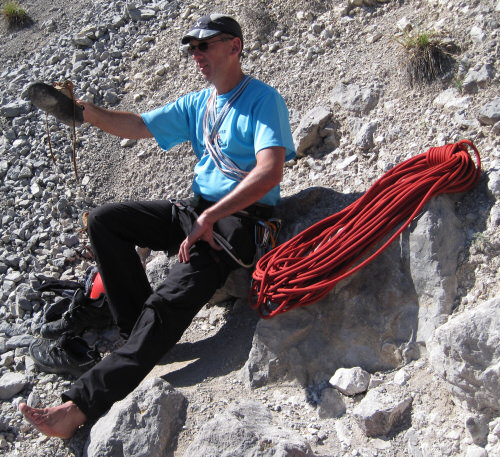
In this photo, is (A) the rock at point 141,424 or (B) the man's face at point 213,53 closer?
(A) the rock at point 141,424

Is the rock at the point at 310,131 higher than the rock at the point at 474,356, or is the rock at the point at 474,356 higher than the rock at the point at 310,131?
the rock at the point at 310,131

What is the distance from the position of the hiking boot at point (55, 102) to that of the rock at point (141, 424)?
1786 millimetres

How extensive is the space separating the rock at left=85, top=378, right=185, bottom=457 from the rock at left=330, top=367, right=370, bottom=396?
0.75m

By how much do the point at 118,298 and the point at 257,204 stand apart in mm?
954

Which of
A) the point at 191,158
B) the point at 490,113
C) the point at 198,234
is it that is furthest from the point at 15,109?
the point at 490,113

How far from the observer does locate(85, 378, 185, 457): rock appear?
253cm

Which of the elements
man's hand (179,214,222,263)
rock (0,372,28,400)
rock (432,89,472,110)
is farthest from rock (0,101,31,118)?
rock (432,89,472,110)

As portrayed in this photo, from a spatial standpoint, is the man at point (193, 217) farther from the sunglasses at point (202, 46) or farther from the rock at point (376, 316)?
the rock at point (376, 316)

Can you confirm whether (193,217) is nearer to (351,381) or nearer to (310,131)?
(310,131)

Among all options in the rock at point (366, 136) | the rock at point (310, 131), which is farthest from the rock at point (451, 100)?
the rock at point (310, 131)

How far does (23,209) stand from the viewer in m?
4.66

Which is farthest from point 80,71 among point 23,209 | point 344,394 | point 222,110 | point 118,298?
point 344,394

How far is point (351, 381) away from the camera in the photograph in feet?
8.61

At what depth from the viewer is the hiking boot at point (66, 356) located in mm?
3193
